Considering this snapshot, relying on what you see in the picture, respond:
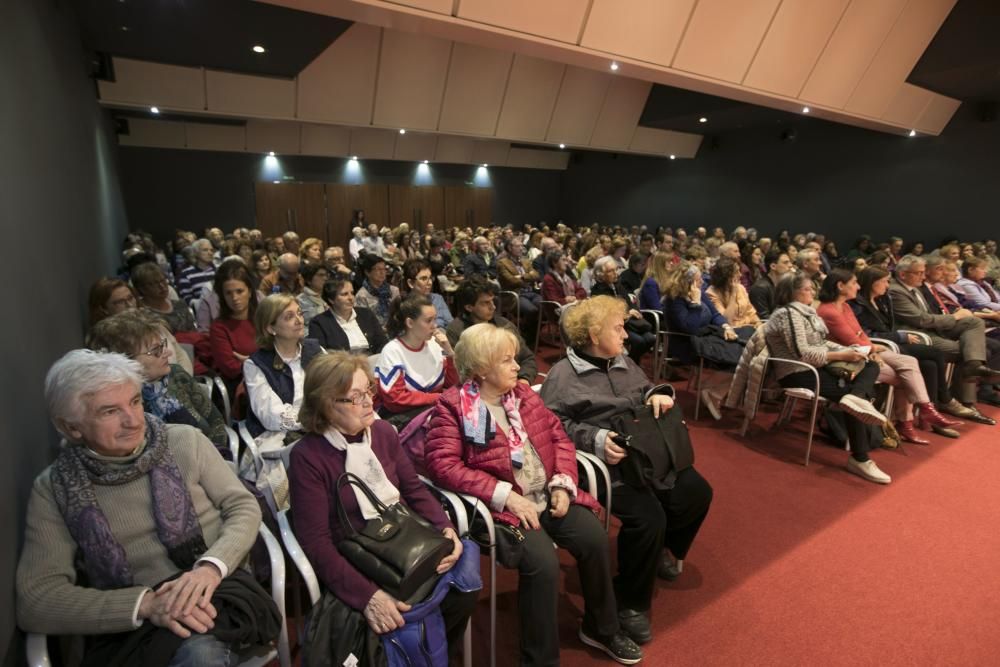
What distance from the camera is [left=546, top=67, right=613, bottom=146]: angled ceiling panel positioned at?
1073 cm

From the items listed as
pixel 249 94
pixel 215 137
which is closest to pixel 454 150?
pixel 215 137

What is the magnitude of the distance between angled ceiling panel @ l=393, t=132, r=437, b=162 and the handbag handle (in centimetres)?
1324

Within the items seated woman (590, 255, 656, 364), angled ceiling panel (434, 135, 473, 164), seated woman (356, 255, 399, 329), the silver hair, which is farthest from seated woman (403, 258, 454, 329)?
angled ceiling panel (434, 135, 473, 164)

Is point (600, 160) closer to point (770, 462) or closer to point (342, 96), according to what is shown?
point (342, 96)

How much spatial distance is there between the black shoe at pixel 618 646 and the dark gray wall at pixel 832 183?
10.9 metres

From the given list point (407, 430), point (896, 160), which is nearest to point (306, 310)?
point (407, 430)

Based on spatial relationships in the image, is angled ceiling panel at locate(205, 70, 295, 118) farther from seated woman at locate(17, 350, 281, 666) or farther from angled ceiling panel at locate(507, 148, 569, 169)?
angled ceiling panel at locate(507, 148, 569, 169)

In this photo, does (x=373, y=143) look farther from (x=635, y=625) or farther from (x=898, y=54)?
(x=635, y=625)

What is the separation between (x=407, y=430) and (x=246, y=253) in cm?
524

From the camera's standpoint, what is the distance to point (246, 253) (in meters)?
6.50

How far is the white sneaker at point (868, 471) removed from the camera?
3.45 metres

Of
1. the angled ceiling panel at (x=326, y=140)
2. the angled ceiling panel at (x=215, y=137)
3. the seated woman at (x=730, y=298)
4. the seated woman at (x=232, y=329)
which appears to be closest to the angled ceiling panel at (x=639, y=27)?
the seated woman at (x=730, y=298)

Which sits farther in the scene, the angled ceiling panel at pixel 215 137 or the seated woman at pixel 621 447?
the angled ceiling panel at pixel 215 137

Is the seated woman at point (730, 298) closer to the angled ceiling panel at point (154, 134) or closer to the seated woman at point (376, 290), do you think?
the seated woman at point (376, 290)
